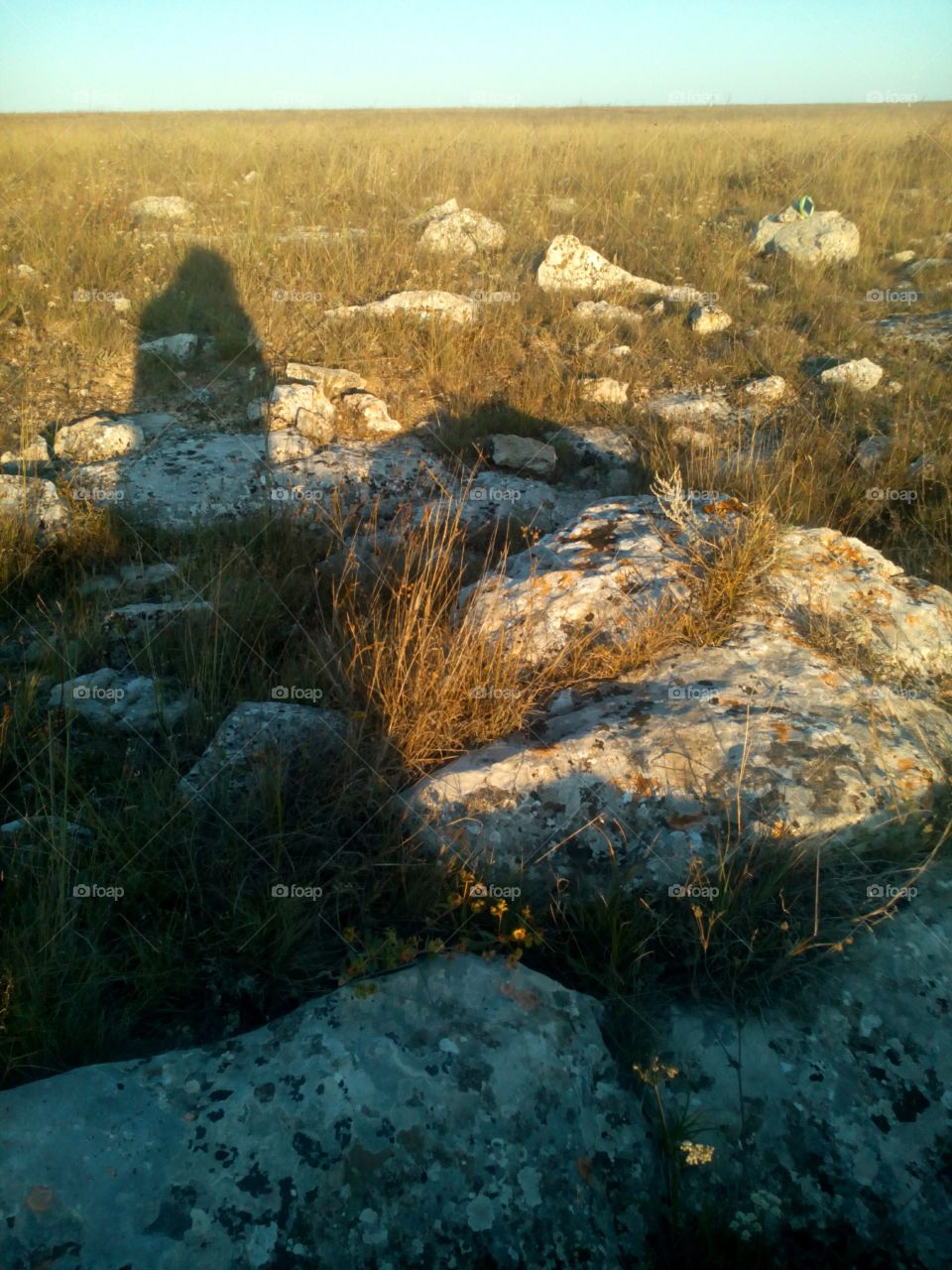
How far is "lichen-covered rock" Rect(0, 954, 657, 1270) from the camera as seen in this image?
163 cm

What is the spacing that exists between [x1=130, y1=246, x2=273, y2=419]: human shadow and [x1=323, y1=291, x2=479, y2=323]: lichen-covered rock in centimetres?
90

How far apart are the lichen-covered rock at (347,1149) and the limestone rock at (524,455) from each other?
172 inches

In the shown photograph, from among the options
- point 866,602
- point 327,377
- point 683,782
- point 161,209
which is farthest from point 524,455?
point 161,209

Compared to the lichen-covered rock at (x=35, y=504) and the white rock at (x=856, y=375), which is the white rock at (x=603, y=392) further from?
the lichen-covered rock at (x=35, y=504)

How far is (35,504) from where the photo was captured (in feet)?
15.7

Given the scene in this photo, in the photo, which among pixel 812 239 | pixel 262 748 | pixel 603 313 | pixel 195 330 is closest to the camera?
pixel 262 748

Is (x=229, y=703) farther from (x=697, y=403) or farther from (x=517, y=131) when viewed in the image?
(x=517, y=131)

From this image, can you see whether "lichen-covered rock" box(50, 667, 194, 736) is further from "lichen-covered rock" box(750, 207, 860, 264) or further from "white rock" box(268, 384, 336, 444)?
"lichen-covered rock" box(750, 207, 860, 264)

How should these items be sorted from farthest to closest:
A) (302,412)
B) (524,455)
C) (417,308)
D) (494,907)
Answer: (417,308), (302,412), (524,455), (494,907)

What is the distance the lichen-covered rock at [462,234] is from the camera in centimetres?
943

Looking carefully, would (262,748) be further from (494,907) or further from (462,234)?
(462,234)

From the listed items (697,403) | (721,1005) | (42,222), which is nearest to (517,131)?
(42,222)

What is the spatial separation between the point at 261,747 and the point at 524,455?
11.9 ft

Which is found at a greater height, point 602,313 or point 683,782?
point 602,313
